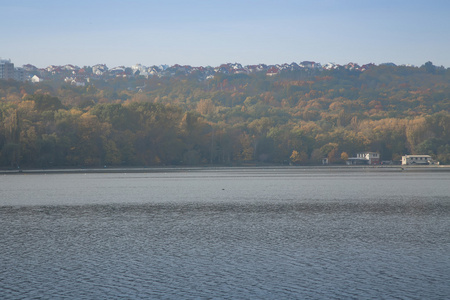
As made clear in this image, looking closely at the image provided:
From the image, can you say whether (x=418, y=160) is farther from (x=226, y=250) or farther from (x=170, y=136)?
(x=226, y=250)

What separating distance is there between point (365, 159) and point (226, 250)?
472 ft

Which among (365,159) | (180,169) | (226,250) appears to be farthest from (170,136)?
(226,250)

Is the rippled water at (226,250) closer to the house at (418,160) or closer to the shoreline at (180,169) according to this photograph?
the shoreline at (180,169)

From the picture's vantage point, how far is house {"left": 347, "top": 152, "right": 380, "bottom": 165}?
535 feet

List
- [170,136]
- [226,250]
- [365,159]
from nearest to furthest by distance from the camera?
[226,250]
[170,136]
[365,159]

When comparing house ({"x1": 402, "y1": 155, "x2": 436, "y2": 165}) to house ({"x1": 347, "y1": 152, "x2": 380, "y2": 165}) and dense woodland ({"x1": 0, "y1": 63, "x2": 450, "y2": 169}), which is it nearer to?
dense woodland ({"x1": 0, "y1": 63, "x2": 450, "y2": 169})

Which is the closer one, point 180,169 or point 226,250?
point 226,250

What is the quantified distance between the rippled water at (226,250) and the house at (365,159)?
115994mm

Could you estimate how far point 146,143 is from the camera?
135125 millimetres

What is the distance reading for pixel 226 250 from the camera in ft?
88.3

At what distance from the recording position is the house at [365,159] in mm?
162988

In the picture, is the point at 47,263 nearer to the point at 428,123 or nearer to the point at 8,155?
the point at 8,155

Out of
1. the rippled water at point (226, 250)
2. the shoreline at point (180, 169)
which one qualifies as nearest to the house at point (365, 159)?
the shoreline at point (180, 169)

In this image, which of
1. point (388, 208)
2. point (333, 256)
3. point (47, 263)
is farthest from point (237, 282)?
point (388, 208)
